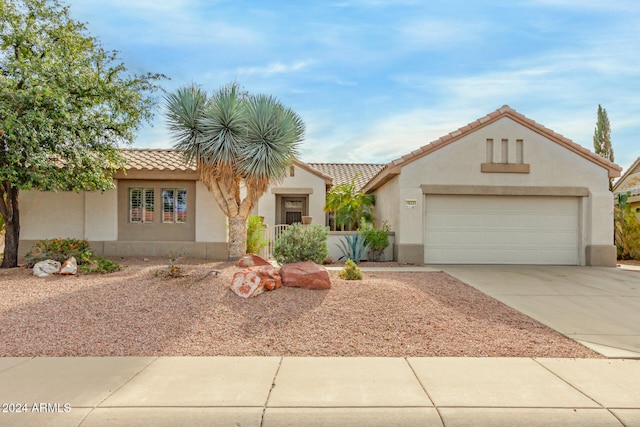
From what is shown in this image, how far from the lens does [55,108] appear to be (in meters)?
10.2

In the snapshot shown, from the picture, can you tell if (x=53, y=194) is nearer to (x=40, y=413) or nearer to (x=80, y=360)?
(x=80, y=360)

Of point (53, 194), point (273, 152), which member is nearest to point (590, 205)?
point (273, 152)

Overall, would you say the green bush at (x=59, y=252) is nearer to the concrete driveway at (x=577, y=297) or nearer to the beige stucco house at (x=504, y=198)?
the beige stucco house at (x=504, y=198)

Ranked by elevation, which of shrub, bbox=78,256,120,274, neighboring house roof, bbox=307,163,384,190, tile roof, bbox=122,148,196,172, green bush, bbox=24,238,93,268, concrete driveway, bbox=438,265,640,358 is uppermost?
neighboring house roof, bbox=307,163,384,190

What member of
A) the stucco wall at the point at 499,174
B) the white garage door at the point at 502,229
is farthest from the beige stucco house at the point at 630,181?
the white garage door at the point at 502,229

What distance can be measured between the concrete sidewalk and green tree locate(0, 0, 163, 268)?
659 cm

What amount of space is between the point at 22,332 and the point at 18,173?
5585 mm

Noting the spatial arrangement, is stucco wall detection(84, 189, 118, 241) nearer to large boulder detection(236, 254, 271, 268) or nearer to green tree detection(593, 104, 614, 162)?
large boulder detection(236, 254, 271, 268)

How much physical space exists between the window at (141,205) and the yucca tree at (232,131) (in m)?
2.73

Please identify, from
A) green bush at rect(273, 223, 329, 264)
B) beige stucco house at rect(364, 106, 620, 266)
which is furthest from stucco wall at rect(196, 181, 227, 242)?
beige stucco house at rect(364, 106, 620, 266)

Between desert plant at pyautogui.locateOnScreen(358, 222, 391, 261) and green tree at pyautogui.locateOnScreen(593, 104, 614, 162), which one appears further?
green tree at pyautogui.locateOnScreen(593, 104, 614, 162)

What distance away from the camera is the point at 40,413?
390cm

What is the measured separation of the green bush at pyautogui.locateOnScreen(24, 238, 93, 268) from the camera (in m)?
10.8

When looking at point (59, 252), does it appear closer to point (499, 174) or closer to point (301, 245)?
point (301, 245)
